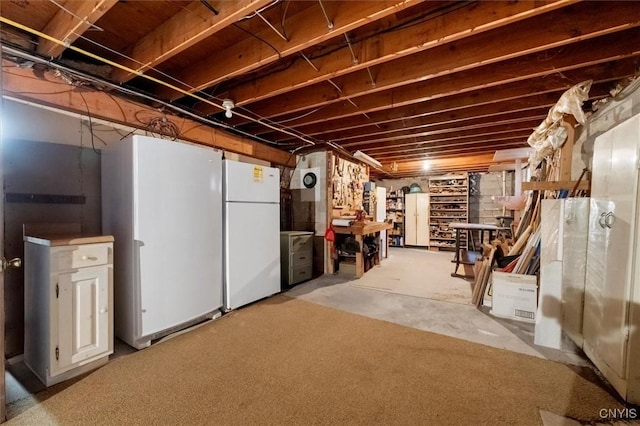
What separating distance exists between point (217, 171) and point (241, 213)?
55 cm

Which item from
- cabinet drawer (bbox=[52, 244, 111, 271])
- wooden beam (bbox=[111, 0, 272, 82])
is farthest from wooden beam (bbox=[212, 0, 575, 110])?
cabinet drawer (bbox=[52, 244, 111, 271])

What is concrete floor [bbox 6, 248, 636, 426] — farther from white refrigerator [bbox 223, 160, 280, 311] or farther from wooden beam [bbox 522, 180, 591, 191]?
wooden beam [bbox 522, 180, 591, 191]

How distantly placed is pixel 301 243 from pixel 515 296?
2833 millimetres

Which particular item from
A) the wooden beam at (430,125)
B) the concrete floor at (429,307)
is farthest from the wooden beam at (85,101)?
the concrete floor at (429,307)

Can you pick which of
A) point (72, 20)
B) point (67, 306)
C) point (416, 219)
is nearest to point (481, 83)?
point (72, 20)

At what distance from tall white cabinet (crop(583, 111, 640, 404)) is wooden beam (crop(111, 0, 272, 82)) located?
2370 mm

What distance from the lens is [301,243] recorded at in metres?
4.23

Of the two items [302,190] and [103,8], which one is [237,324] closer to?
[103,8]

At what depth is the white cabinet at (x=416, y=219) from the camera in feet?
26.3

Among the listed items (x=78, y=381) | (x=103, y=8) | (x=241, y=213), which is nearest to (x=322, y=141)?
(x=241, y=213)

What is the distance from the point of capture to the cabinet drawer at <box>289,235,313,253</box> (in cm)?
407

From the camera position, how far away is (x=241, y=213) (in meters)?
3.00

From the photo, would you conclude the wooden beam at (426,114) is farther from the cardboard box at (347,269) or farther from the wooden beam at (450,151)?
the cardboard box at (347,269)

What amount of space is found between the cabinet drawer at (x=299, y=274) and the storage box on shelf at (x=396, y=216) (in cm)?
478
